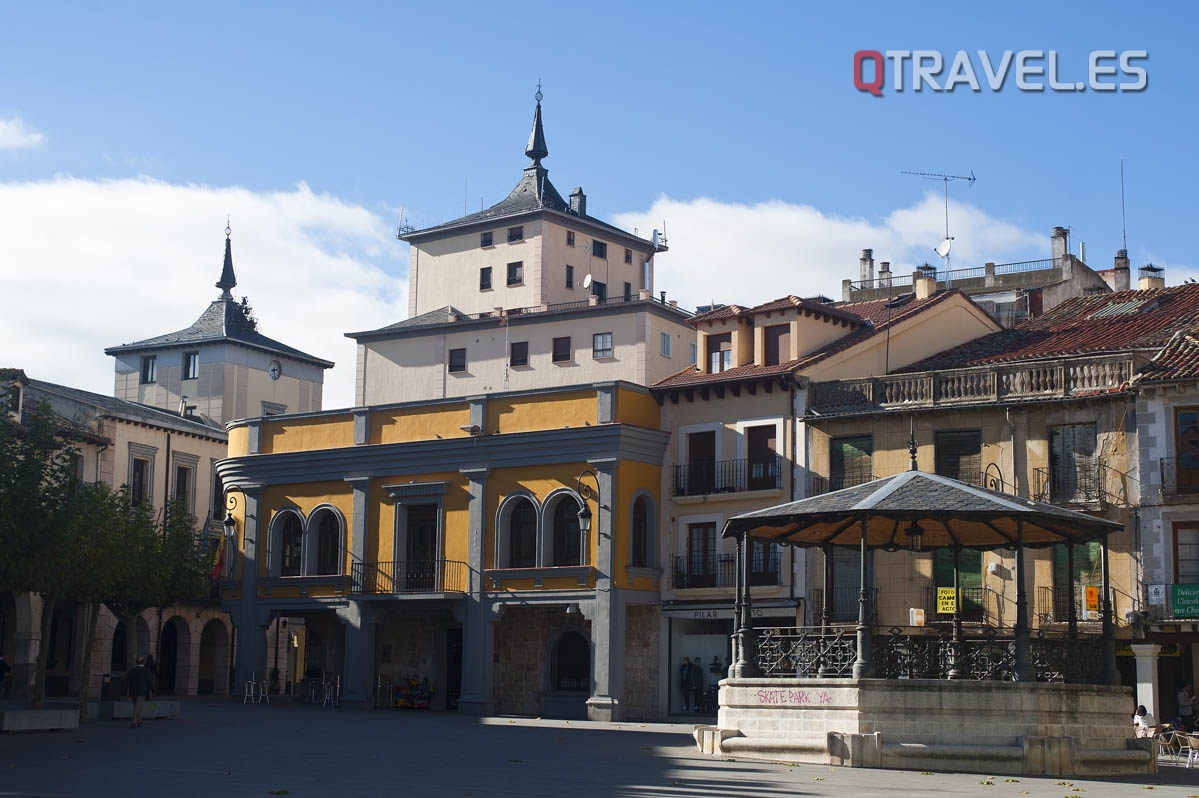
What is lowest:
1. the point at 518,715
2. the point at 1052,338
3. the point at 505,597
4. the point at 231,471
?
the point at 518,715

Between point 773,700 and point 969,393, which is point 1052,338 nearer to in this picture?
point 969,393

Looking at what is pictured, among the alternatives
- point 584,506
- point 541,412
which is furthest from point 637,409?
point 584,506

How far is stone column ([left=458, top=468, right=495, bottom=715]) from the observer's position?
4484cm

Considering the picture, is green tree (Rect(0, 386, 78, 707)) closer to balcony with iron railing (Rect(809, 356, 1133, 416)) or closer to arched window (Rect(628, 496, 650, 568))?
arched window (Rect(628, 496, 650, 568))

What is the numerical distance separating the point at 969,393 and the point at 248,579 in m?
23.2

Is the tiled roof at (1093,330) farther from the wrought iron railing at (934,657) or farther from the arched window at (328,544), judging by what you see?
the arched window at (328,544)

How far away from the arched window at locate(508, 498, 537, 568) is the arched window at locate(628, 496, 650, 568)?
290 cm

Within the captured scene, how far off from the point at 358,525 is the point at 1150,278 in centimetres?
2893

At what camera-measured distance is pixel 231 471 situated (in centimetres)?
5138

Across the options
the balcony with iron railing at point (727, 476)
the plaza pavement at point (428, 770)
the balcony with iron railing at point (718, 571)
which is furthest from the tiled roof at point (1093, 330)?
the plaza pavement at point (428, 770)

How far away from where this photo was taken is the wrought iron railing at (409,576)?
46219mm

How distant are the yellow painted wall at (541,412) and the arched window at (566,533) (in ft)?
7.43

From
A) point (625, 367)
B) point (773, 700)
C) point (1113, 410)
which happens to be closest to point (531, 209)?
point (625, 367)

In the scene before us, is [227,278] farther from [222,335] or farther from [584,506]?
[584,506]
